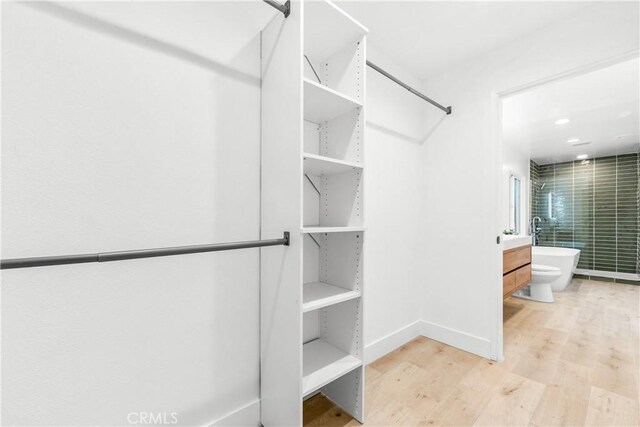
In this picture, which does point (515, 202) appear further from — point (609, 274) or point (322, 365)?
point (322, 365)

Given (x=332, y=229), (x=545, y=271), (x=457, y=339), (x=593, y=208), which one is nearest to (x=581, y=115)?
(x=545, y=271)

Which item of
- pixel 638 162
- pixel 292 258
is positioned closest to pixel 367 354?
pixel 292 258

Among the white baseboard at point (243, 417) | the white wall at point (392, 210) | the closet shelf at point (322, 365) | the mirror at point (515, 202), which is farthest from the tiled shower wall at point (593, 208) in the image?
the white baseboard at point (243, 417)

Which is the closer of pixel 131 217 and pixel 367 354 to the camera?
pixel 131 217

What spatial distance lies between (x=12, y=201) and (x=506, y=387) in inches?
104

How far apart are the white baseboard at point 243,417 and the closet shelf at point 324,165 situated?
129 centimetres

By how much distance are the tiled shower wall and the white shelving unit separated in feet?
17.7

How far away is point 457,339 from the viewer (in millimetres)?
2279

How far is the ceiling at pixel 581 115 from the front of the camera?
2574 millimetres

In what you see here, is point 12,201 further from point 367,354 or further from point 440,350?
point 440,350

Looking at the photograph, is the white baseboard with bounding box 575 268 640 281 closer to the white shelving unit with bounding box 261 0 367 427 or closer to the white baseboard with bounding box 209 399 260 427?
the white shelving unit with bounding box 261 0 367 427

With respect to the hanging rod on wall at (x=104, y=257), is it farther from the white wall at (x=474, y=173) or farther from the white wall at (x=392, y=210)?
the white wall at (x=474, y=173)

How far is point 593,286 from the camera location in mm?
4379

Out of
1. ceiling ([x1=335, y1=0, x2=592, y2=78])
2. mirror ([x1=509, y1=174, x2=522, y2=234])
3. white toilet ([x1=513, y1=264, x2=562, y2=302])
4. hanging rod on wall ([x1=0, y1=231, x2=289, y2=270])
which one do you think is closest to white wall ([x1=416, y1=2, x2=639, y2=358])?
ceiling ([x1=335, y1=0, x2=592, y2=78])
